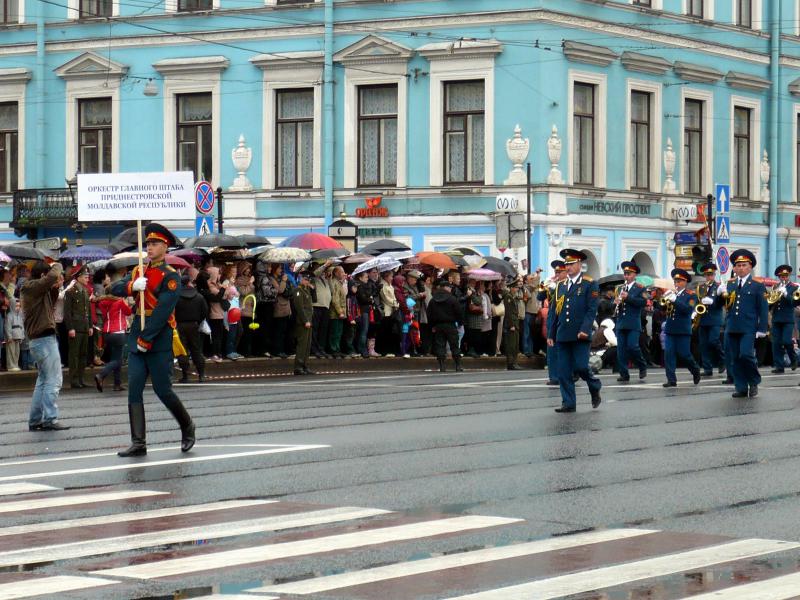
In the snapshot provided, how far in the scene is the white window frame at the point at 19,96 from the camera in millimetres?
50281

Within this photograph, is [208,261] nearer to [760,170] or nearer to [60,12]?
[60,12]

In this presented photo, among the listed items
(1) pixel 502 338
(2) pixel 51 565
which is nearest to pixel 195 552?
(2) pixel 51 565

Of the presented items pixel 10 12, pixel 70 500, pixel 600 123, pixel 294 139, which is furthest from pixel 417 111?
pixel 70 500

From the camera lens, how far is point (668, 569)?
33.4 ft

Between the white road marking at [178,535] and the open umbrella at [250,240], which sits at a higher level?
the open umbrella at [250,240]

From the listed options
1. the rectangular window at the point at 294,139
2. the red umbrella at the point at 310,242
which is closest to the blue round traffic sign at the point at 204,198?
the red umbrella at the point at 310,242

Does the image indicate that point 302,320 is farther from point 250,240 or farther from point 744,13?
point 744,13

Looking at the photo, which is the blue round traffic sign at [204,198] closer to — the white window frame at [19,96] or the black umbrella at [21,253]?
the black umbrella at [21,253]

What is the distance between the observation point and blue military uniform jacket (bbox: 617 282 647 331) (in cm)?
2888

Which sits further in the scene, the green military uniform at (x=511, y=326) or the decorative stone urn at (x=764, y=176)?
the decorative stone urn at (x=764, y=176)

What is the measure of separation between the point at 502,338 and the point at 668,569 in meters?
27.9

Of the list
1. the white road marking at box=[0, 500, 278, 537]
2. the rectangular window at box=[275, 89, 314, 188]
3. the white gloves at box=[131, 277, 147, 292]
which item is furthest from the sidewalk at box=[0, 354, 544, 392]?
the white road marking at box=[0, 500, 278, 537]

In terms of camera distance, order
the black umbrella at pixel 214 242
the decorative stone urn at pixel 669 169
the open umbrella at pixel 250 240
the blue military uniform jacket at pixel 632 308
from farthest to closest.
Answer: the decorative stone urn at pixel 669 169
the open umbrella at pixel 250 240
the black umbrella at pixel 214 242
the blue military uniform jacket at pixel 632 308

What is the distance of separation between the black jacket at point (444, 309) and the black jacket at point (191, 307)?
246 inches
